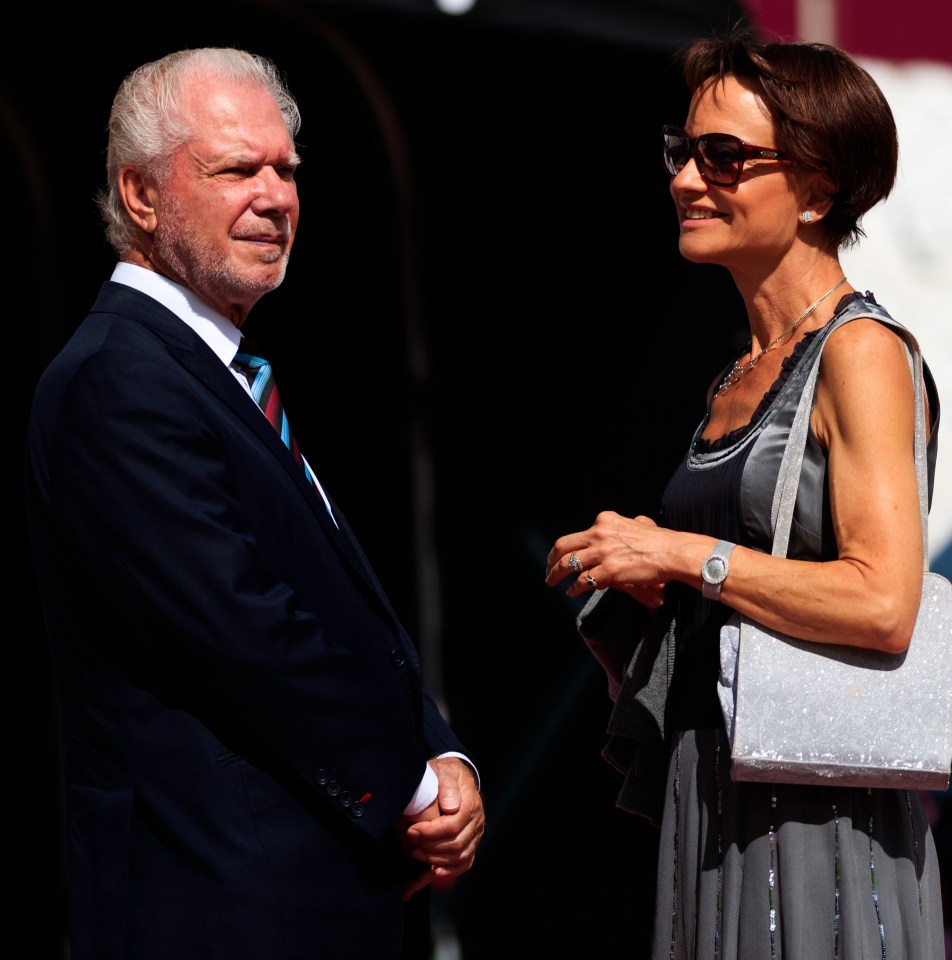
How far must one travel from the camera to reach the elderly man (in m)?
1.83

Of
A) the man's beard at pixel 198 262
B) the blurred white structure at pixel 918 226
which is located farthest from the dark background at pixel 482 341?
the man's beard at pixel 198 262

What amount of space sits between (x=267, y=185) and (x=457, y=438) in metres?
2.46

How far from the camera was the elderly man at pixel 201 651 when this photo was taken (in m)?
1.83

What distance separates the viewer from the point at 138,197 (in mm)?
2070

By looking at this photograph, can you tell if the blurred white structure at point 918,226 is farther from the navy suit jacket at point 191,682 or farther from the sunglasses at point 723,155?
the navy suit jacket at point 191,682

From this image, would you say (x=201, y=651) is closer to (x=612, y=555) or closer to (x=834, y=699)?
(x=612, y=555)

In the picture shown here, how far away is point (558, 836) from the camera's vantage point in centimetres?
462

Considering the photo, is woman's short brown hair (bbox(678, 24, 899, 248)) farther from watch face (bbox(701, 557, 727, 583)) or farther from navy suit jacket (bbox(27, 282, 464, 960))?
navy suit jacket (bbox(27, 282, 464, 960))

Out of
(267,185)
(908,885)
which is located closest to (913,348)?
(908,885)

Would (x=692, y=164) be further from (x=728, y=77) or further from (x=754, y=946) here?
(x=754, y=946)

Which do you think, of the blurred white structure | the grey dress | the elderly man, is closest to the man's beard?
the elderly man

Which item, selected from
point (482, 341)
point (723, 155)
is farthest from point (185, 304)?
point (482, 341)

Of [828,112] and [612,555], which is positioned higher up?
[828,112]

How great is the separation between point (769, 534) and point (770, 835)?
435mm
